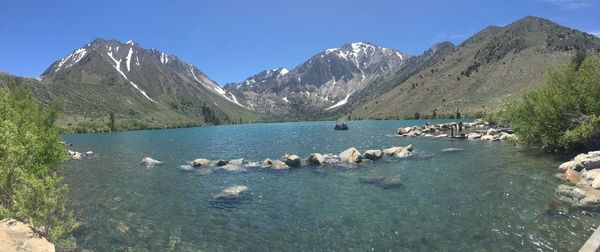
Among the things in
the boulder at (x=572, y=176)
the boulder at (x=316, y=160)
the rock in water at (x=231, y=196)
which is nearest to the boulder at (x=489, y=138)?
the boulder at (x=316, y=160)

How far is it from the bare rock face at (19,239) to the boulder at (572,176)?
39.9 metres

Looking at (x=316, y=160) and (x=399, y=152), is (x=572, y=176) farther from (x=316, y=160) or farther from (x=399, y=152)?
(x=316, y=160)

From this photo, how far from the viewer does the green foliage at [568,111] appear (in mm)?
44844

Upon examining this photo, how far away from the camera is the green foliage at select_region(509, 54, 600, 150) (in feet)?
147

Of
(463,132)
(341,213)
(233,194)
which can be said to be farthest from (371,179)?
(463,132)

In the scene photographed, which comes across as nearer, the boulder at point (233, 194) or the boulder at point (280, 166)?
the boulder at point (233, 194)

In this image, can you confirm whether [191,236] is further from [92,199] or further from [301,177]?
[301,177]

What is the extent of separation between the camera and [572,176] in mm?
35000

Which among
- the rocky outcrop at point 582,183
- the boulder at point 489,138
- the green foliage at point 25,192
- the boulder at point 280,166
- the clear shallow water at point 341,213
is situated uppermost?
the green foliage at point 25,192

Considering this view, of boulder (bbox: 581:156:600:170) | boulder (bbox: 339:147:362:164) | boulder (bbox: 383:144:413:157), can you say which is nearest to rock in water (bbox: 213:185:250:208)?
boulder (bbox: 339:147:362:164)

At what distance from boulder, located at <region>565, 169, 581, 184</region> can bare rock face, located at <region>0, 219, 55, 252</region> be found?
39872 millimetres

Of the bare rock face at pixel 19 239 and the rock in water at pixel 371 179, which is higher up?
the bare rock face at pixel 19 239

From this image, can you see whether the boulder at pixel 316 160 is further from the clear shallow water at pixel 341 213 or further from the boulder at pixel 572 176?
the boulder at pixel 572 176

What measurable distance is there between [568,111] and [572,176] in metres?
16.4
